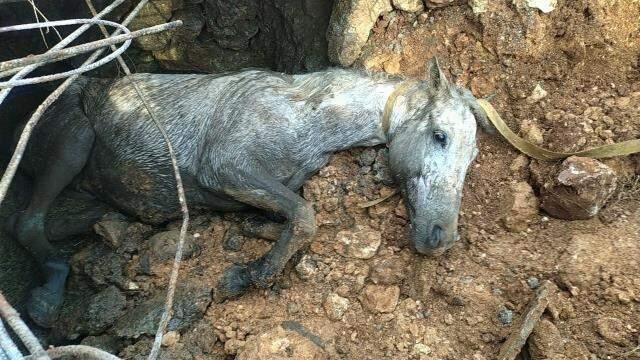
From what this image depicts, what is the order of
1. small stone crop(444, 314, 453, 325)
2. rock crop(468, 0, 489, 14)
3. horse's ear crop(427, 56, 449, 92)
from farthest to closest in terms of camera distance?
rock crop(468, 0, 489, 14)
horse's ear crop(427, 56, 449, 92)
small stone crop(444, 314, 453, 325)

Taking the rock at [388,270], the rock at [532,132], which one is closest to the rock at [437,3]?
the rock at [532,132]

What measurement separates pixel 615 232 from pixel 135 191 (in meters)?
3.09

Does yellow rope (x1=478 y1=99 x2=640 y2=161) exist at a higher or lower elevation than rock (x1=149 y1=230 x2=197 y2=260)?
higher

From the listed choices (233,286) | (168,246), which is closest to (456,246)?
(233,286)

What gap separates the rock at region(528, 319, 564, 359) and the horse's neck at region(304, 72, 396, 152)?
158cm

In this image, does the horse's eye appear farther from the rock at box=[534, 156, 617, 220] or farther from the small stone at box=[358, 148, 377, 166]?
the rock at box=[534, 156, 617, 220]

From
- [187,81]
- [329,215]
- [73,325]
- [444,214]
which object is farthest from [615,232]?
[73,325]

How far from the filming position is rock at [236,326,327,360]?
346cm

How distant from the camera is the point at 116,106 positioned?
4.61 metres

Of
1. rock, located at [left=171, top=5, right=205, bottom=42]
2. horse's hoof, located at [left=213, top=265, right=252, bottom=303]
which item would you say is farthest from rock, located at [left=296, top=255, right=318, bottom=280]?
rock, located at [left=171, top=5, right=205, bottom=42]

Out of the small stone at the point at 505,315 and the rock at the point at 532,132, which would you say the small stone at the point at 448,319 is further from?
the rock at the point at 532,132

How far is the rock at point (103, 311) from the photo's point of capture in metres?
3.90

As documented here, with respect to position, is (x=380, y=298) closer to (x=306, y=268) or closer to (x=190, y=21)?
(x=306, y=268)

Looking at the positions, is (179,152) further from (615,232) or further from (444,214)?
(615,232)
